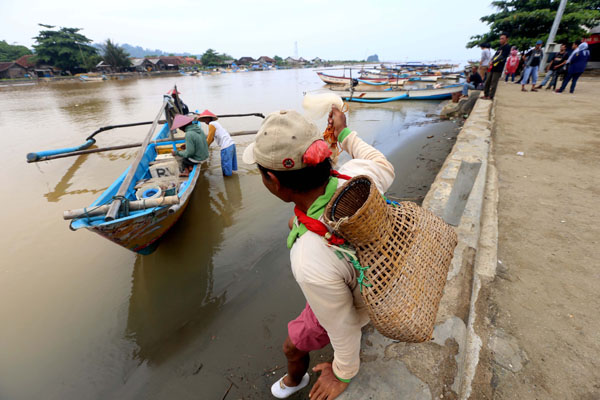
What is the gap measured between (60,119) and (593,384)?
21113 millimetres

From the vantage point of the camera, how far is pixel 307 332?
1.52m

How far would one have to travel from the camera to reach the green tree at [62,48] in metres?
43.9

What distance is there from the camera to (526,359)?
5.36ft

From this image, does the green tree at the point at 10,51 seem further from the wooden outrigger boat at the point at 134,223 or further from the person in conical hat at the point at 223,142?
the wooden outrigger boat at the point at 134,223

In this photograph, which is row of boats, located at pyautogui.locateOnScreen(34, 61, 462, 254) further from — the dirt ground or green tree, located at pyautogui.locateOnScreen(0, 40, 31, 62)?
green tree, located at pyautogui.locateOnScreen(0, 40, 31, 62)

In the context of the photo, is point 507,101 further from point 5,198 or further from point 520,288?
point 5,198

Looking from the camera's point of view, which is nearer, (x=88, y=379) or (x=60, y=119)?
(x=88, y=379)

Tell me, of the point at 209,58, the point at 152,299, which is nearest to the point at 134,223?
the point at 152,299

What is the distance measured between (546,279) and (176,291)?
13.4ft

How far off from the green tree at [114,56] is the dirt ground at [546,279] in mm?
67208

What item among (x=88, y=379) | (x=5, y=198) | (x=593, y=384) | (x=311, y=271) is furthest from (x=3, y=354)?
(x=5, y=198)

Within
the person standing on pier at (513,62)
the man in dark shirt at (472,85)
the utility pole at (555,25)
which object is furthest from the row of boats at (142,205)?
the utility pole at (555,25)

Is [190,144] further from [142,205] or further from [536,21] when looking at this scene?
[536,21]

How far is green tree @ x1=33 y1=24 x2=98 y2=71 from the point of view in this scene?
43.9 metres
